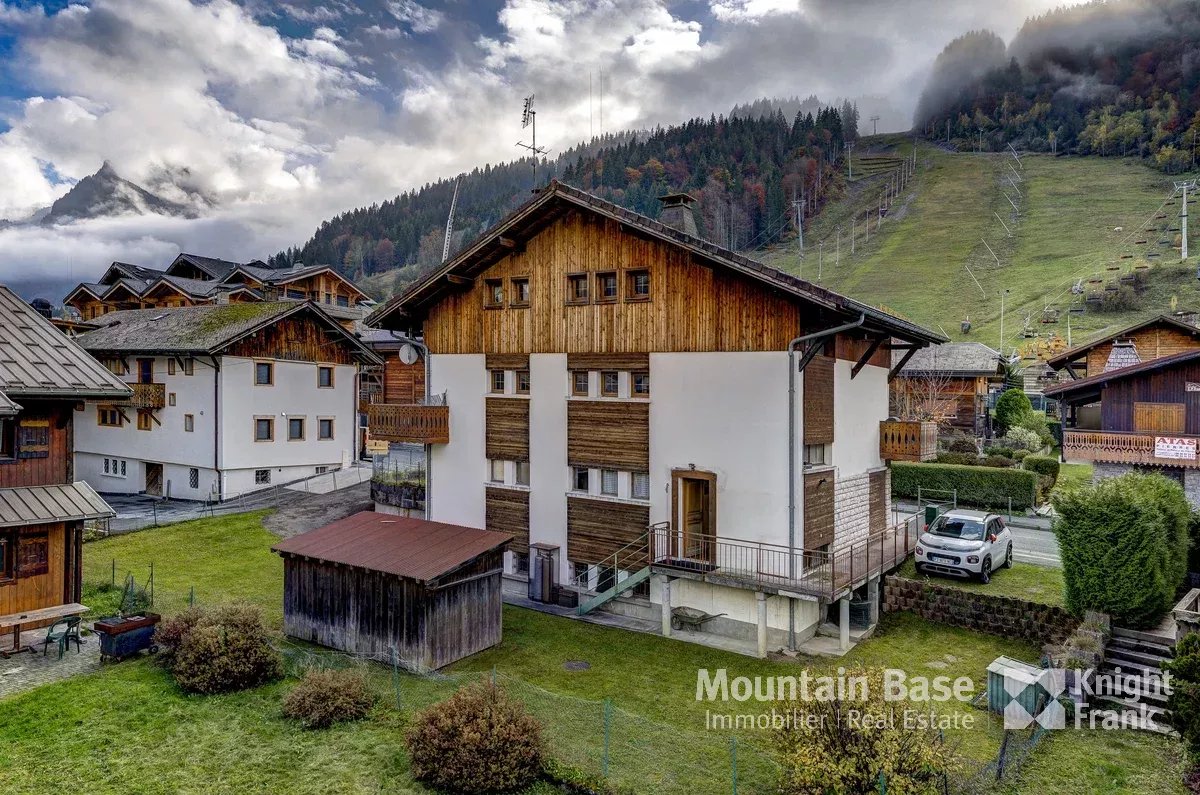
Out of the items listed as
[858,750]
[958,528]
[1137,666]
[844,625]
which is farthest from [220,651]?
[958,528]

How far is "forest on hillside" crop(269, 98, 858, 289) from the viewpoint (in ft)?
388

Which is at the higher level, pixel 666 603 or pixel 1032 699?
pixel 666 603

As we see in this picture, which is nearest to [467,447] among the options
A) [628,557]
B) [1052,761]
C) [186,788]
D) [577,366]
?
[577,366]

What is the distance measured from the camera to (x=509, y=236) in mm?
19609

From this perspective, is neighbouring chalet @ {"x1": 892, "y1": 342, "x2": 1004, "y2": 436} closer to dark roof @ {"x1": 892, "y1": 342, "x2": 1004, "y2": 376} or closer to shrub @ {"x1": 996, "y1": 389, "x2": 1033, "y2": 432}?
dark roof @ {"x1": 892, "y1": 342, "x2": 1004, "y2": 376}

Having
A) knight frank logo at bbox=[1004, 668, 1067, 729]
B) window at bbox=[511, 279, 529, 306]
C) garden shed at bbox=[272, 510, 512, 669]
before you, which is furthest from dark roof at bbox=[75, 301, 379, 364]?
knight frank logo at bbox=[1004, 668, 1067, 729]

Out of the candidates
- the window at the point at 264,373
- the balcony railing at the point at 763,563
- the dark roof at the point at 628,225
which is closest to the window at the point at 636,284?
the dark roof at the point at 628,225

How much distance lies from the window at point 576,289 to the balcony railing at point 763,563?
652 cm

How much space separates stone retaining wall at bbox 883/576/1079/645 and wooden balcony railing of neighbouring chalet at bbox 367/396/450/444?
13.6m

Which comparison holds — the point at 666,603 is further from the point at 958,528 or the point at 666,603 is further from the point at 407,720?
the point at 958,528

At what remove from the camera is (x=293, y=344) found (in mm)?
34125

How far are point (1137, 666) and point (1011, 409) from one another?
104 feet

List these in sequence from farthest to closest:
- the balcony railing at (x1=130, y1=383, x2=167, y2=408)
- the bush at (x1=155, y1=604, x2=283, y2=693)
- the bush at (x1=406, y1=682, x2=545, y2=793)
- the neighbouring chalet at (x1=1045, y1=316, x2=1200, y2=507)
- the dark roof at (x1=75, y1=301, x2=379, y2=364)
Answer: the balcony railing at (x1=130, y1=383, x2=167, y2=408), the dark roof at (x1=75, y1=301, x2=379, y2=364), the neighbouring chalet at (x1=1045, y1=316, x2=1200, y2=507), the bush at (x1=155, y1=604, x2=283, y2=693), the bush at (x1=406, y1=682, x2=545, y2=793)

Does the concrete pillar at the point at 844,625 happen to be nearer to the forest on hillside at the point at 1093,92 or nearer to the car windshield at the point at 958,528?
the car windshield at the point at 958,528
